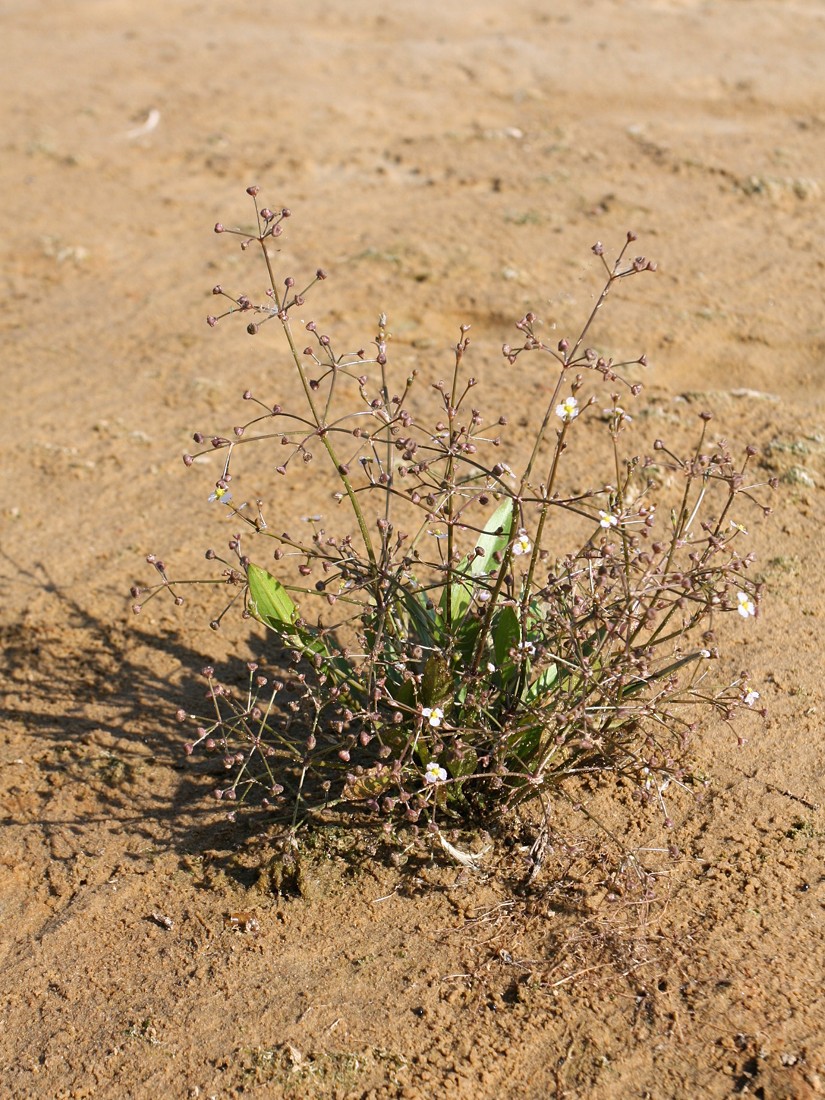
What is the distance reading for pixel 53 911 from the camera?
9.09 feet

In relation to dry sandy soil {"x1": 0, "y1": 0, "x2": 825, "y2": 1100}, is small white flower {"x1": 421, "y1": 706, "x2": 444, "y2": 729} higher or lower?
higher

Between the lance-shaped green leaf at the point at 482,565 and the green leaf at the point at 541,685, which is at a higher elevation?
the lance-shaped green leaf at the point at 482,565

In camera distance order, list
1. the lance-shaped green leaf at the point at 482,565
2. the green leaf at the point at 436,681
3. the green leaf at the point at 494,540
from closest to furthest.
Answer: the green leaf at the point at 436,681
the lance-shaped green leaf at the point at 482,565
the green leaf at the point at 494,540

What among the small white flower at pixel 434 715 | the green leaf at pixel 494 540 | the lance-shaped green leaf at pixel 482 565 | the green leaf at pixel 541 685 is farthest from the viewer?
the green leaf at pixel 494 540

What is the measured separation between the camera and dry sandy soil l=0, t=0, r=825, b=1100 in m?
2.44

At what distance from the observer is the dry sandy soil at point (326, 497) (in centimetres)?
244

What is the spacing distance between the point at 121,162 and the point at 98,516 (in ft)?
13.1

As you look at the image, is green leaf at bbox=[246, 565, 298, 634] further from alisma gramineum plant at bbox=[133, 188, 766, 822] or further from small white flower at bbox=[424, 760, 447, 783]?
small white flower at bbox=[424, 760, 447, 783]

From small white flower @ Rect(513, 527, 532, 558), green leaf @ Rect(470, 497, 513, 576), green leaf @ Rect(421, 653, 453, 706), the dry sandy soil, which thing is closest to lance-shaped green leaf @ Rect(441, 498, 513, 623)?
green leaf @ Rect(470, 497, 513, 576)

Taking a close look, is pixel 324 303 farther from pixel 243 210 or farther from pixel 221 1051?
pixel 221 1051

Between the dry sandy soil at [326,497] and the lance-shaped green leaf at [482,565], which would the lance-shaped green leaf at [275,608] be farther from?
the dry sandy soil at [326,497]

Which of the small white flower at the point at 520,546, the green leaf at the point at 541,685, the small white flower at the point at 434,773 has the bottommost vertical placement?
the green leaf at the point at 541,685

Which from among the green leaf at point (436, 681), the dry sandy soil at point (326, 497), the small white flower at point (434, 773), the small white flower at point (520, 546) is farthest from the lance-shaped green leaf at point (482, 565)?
the dry sandy soil at point (326, 497)

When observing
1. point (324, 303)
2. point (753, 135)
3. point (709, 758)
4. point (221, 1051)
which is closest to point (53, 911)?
point (221, 1051)
